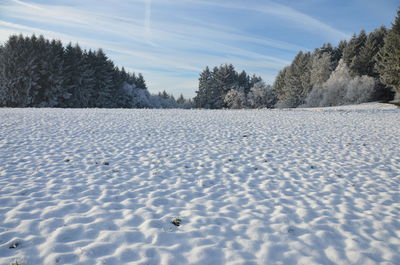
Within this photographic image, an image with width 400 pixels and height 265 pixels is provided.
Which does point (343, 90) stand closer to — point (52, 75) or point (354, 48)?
point (354, 48)

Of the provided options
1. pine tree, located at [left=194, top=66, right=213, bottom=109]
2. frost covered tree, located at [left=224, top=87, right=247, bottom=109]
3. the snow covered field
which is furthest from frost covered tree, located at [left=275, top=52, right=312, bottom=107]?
the snow covered field

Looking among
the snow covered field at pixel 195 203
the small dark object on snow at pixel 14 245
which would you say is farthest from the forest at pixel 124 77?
the small dark object on snow at pixel 14 245

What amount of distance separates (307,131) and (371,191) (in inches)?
358

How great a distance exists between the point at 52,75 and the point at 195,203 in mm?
51185

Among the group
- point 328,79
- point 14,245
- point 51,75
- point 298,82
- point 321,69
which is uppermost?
point 321,69

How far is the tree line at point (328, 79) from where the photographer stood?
40.2 meters

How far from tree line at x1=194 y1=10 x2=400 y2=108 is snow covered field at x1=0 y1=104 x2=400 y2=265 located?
34309mm

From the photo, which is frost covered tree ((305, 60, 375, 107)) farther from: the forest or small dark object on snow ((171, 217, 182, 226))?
small dark object on snow ((171, 217, 182, 226))

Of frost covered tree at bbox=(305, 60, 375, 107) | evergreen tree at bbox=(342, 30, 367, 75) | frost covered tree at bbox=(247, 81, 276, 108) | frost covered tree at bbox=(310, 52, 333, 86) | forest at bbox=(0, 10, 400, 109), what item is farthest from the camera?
frost covered tree at bbox=(247, 81, 276, 108)

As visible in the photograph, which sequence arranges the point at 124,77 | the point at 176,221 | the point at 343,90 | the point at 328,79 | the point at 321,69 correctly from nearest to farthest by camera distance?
the point at 176,221
the point at 343,90
the point at 328,79
the point at 321,69
the point at 124,77

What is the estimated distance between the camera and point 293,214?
18.0ft

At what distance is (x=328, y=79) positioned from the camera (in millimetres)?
56812

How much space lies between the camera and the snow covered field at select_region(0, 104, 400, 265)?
4164 mm

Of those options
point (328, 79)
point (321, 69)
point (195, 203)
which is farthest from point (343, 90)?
point (195, 203)
